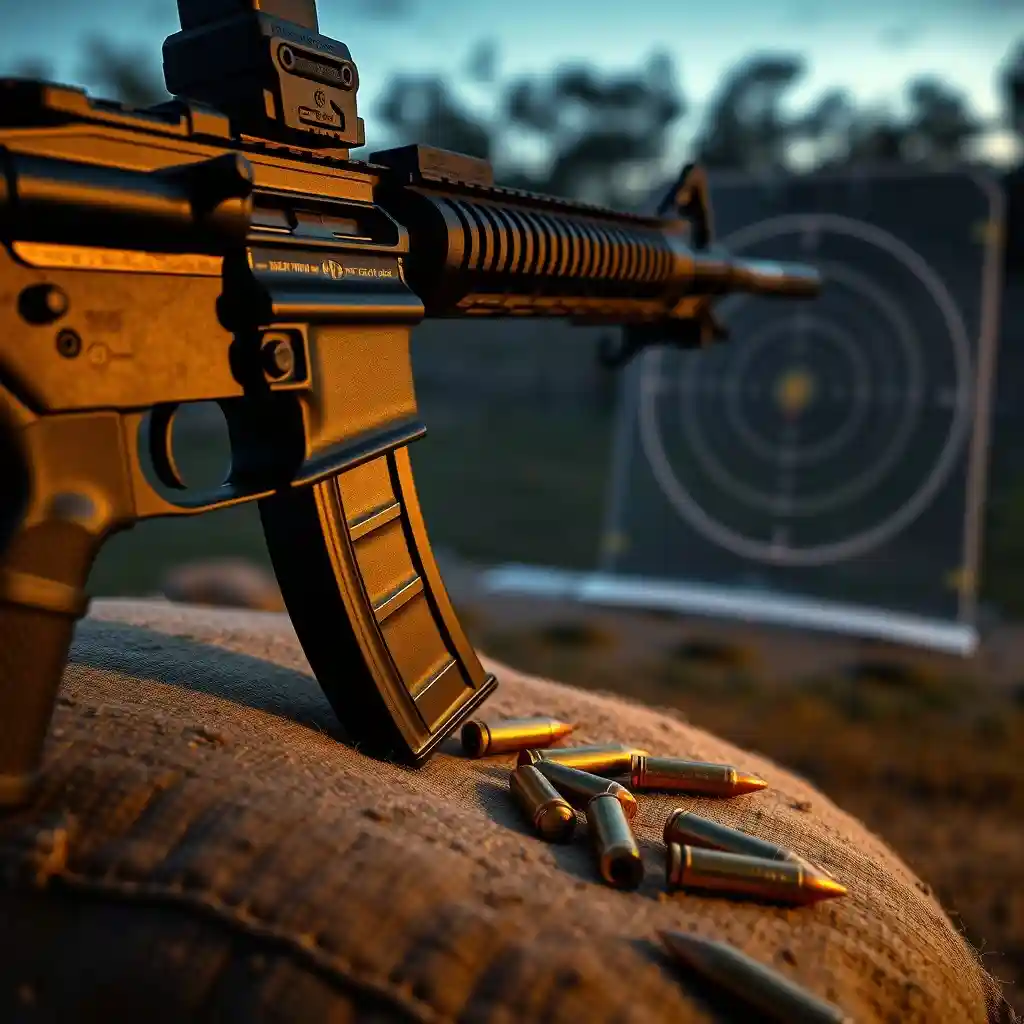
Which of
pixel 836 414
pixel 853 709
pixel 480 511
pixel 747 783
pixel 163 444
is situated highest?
pixel 163 444

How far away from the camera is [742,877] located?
1.27 m

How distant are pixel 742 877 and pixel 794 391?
5210mm

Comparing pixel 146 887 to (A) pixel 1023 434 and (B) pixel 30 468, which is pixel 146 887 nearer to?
(B) pixel 30 468

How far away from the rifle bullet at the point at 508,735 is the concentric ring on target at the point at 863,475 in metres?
4.32

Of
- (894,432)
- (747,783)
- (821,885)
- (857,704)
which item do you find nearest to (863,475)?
(894,432)

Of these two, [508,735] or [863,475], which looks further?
[863,475]

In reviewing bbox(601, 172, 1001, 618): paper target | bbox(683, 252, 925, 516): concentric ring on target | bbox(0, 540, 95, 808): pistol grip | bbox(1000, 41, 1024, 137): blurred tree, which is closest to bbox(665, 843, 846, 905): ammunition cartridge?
bbox(0, 540, 95, 808): pistol grip

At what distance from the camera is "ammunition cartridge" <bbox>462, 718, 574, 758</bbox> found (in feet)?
5.64

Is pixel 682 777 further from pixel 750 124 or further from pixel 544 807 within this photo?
pixel 750 124

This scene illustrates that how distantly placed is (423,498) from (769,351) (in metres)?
4.27

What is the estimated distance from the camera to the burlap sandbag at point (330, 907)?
98 cm

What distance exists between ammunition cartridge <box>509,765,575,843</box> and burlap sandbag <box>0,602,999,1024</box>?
3 cm

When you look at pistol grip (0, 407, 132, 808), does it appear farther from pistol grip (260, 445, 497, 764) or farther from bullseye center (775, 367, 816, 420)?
bullseye center (775, 367, 816, 420)

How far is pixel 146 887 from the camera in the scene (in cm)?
104
